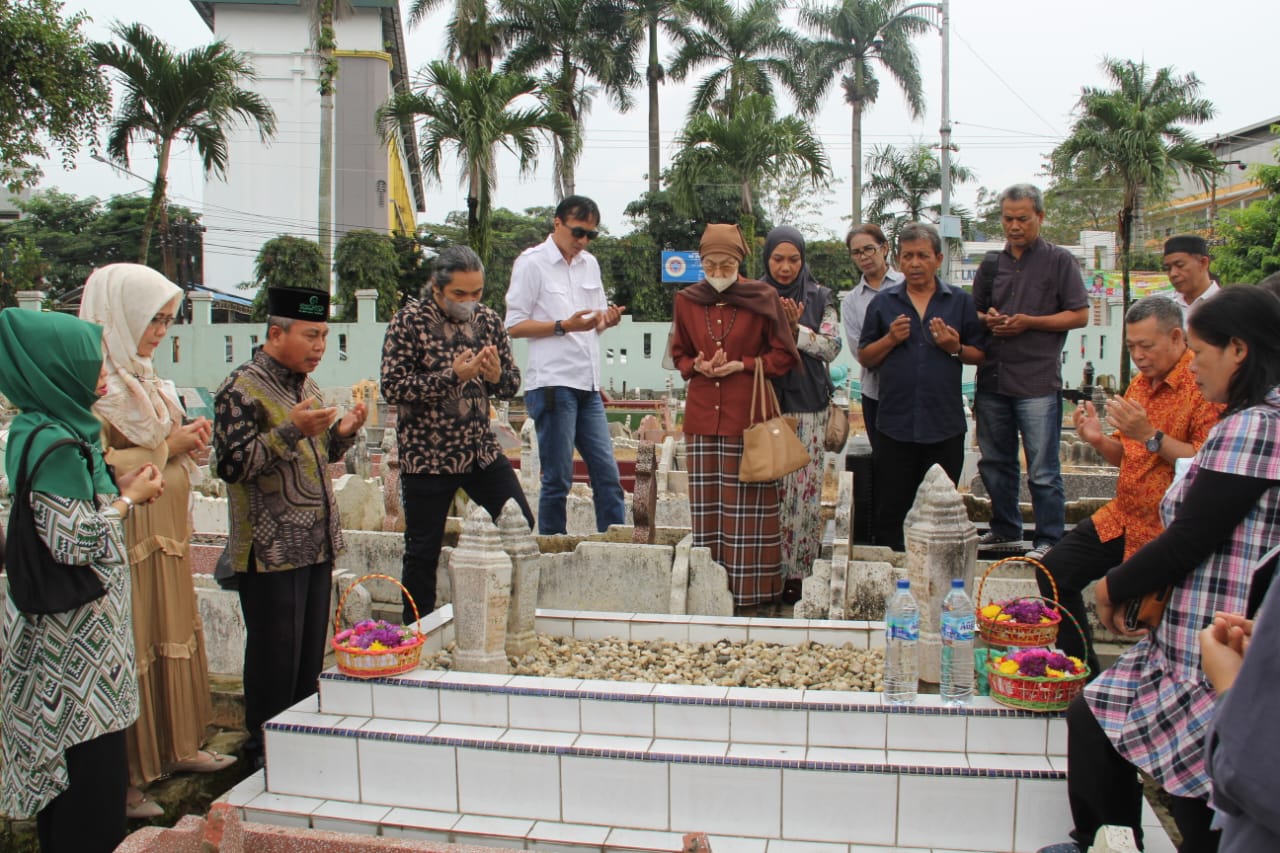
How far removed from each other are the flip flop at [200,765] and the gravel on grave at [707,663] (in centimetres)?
87

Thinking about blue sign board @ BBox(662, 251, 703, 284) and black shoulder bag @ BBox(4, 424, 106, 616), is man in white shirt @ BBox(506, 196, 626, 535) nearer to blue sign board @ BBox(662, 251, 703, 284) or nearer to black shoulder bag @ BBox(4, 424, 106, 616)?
black shoulder bag @ BBox(4, 424, 106, 616)

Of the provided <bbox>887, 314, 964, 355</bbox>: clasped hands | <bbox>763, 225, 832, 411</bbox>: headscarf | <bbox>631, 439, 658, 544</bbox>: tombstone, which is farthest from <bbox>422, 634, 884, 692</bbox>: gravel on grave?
<bbox>887, 314, 964, 355</bbox>: clasped hands

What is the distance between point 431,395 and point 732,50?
1091 inches

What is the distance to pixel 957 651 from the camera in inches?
133

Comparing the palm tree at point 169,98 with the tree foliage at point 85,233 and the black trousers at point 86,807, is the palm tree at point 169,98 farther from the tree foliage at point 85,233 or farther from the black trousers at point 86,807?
the tree foliage at point 85,233

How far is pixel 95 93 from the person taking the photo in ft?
53.8

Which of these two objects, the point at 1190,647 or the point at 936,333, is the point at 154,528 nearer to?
the point at 1190,647

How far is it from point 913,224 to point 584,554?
2425 millimetres

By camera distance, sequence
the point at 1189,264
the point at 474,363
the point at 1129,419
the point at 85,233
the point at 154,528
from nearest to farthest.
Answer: the point at 1129,419, the point at 154,528, the point at 474,363, the point at 1189,264, the point at 85,233

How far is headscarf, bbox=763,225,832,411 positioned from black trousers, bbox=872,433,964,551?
427 mm

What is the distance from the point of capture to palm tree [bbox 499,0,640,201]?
27.9 meters

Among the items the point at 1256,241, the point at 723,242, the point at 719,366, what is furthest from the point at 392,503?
the point at 1256,241

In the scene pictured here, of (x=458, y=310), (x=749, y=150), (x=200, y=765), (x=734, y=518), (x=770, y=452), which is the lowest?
(x=200, y=765)

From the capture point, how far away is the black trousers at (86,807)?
117 inches
